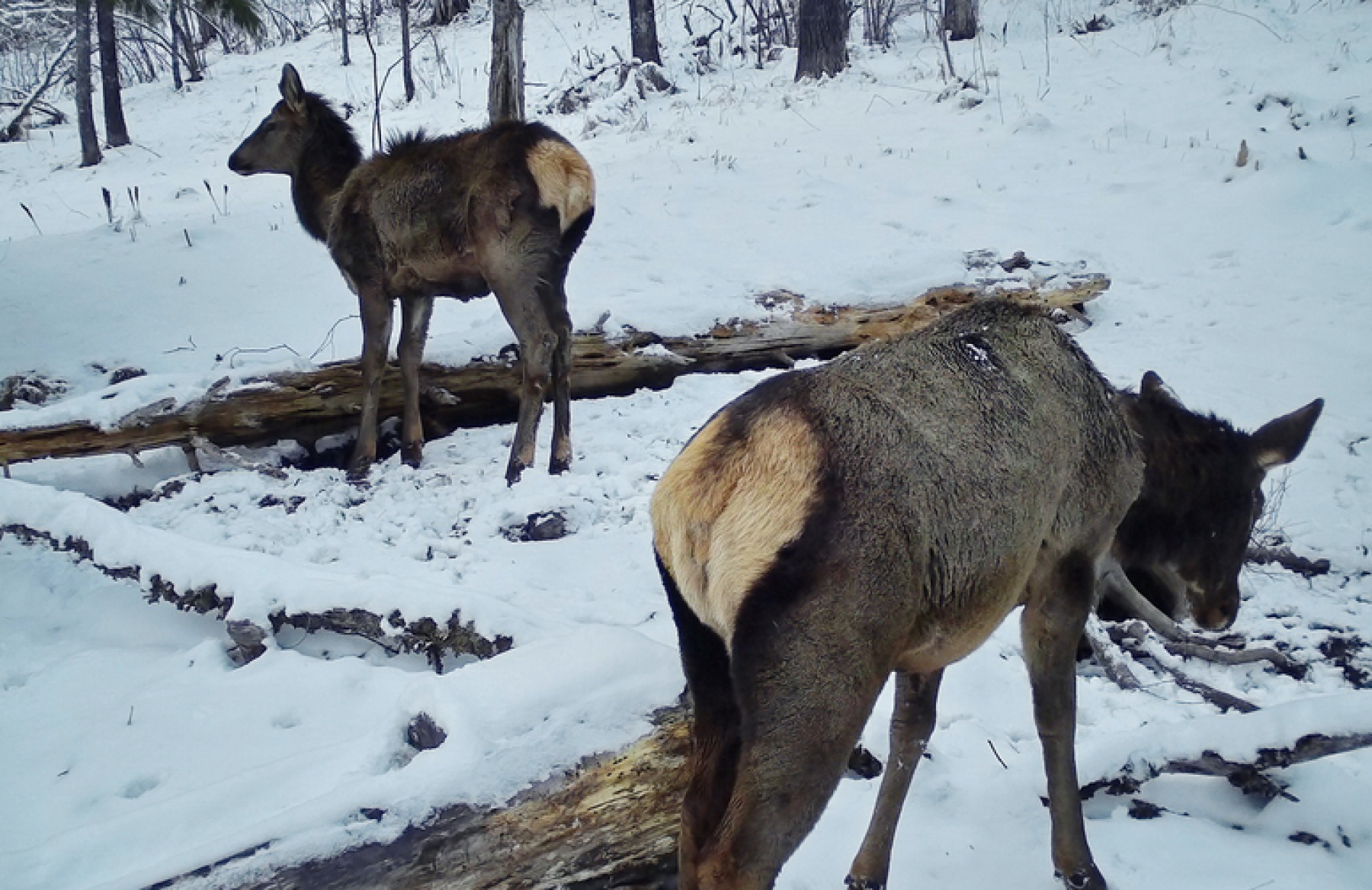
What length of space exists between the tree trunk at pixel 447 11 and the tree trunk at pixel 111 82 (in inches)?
389

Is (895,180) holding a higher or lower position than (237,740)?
higher

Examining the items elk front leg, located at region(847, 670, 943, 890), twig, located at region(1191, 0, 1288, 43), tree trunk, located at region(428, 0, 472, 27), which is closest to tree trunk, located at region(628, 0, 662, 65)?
twig, located at region(1191, 0, 1288, 43)

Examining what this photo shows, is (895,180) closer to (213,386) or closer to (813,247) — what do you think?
(813,247)

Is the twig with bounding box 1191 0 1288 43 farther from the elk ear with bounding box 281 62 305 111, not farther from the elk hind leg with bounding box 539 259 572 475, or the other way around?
the elk ear with bounding box 281 62 305 111

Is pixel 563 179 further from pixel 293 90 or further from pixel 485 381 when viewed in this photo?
pixel 293 90

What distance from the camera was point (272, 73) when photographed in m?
27.7

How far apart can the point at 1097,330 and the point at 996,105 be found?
681 cm

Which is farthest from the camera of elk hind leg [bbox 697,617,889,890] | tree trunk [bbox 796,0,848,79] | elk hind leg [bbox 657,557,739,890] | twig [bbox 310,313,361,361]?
tree trunk [bbox 796,0,848,79]

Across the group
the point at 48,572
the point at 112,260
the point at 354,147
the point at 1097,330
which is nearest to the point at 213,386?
the point at 48,572

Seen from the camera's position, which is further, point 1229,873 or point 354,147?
point 354,147

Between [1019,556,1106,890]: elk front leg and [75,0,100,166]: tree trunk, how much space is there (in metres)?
A: 17.5

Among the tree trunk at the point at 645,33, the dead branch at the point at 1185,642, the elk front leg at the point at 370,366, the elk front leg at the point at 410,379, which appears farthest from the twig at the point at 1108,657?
the tree trunk at the point at 645,33

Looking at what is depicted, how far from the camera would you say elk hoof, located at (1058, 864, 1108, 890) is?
3432mm

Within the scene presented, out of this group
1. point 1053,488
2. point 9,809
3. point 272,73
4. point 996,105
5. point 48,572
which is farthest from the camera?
point 272,73
